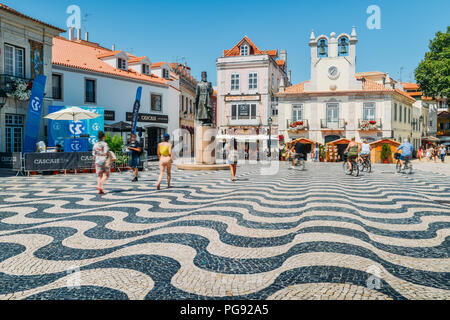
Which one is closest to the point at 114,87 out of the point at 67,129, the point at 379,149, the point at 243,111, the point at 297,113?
the point at 67,129

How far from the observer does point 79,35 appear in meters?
34.7

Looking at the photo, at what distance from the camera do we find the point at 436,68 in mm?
34656

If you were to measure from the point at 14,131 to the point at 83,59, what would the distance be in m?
10.6

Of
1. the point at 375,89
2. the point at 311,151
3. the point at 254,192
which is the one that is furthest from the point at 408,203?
the point at 375,89

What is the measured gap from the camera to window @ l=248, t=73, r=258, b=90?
120 ft

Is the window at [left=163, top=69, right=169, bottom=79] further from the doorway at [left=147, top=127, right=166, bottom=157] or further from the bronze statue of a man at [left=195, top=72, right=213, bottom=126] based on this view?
the bronze statue of a man at [left=195, top=72, right=213, bottom=126]

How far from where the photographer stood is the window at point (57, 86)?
22.8m

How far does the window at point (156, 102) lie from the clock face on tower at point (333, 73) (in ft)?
54.9

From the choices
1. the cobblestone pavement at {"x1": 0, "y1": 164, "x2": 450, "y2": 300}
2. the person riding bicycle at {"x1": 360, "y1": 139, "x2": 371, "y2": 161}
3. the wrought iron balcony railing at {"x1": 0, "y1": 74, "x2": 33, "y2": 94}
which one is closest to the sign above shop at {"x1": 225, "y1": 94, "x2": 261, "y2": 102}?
the person riding bicycle at {"x1": 360, "y1": 139, "x2": 371, "y2": 161}

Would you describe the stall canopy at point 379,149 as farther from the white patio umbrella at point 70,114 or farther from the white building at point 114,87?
the white patio umbrella at point 70,114

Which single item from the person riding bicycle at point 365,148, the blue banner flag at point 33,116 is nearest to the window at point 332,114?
the person riding bicycle at point 365,148

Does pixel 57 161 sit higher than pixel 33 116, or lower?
lower

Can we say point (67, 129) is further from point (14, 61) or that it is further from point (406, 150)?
point (406, 150)
